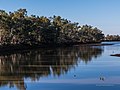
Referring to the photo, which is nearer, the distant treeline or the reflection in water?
the reflection in water

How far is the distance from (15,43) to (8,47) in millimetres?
12571

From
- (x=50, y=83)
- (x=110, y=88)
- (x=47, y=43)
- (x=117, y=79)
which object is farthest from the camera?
(x=47, y=43)

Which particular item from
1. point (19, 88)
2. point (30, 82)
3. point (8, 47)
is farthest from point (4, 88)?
point (8, 47)

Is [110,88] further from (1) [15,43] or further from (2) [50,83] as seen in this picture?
(1) [15,43]

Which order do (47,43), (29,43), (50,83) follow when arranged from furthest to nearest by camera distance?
(47,43)
(29,43)
(50,83)

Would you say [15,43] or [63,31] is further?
[63,31]

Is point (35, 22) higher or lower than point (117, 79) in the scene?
higher

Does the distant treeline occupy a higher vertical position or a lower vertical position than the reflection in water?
higher

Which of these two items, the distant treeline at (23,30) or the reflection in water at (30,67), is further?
the distant treeline at (23,30)

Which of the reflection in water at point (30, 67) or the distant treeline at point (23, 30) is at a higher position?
the distant treeline at point (23, 30)

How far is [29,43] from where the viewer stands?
133m

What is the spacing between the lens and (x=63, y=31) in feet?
651

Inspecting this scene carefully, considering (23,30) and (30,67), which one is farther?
(23,30)

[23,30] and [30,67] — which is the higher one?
[23,30]
